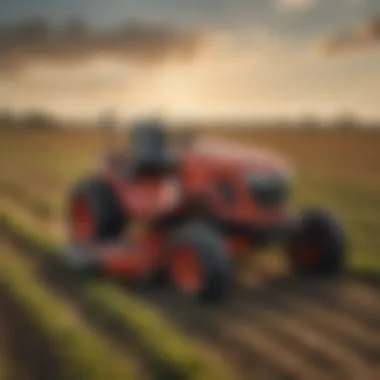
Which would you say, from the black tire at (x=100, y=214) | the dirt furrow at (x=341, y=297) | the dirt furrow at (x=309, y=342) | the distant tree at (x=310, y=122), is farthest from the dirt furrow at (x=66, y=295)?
the distant tree at (x=310, y=122)

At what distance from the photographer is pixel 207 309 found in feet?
5.34

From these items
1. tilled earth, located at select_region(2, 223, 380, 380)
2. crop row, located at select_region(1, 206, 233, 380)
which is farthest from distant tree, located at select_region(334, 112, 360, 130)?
crop row, located at select_region(1, 206, 233, 380)

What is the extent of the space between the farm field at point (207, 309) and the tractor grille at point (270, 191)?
1.3 inches

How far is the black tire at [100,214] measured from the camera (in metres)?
1.73

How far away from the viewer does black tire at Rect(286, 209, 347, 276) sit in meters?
1.66

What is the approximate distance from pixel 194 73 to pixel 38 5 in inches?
16.5

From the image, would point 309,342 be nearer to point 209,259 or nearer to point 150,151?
point 209,259

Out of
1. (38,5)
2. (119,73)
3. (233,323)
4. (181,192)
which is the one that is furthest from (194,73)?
(233,323)

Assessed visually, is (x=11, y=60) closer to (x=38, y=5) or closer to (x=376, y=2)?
(x=38, y=5)

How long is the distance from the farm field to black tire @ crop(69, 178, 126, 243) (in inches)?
1.4

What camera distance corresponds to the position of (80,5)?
70.0 inches

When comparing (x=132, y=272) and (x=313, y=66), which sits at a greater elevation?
(x=313, y=66)

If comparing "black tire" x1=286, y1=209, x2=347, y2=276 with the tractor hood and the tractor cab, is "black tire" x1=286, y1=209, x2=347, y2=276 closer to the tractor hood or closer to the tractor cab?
the tractor hood

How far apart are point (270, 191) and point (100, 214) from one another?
0.41 metres
